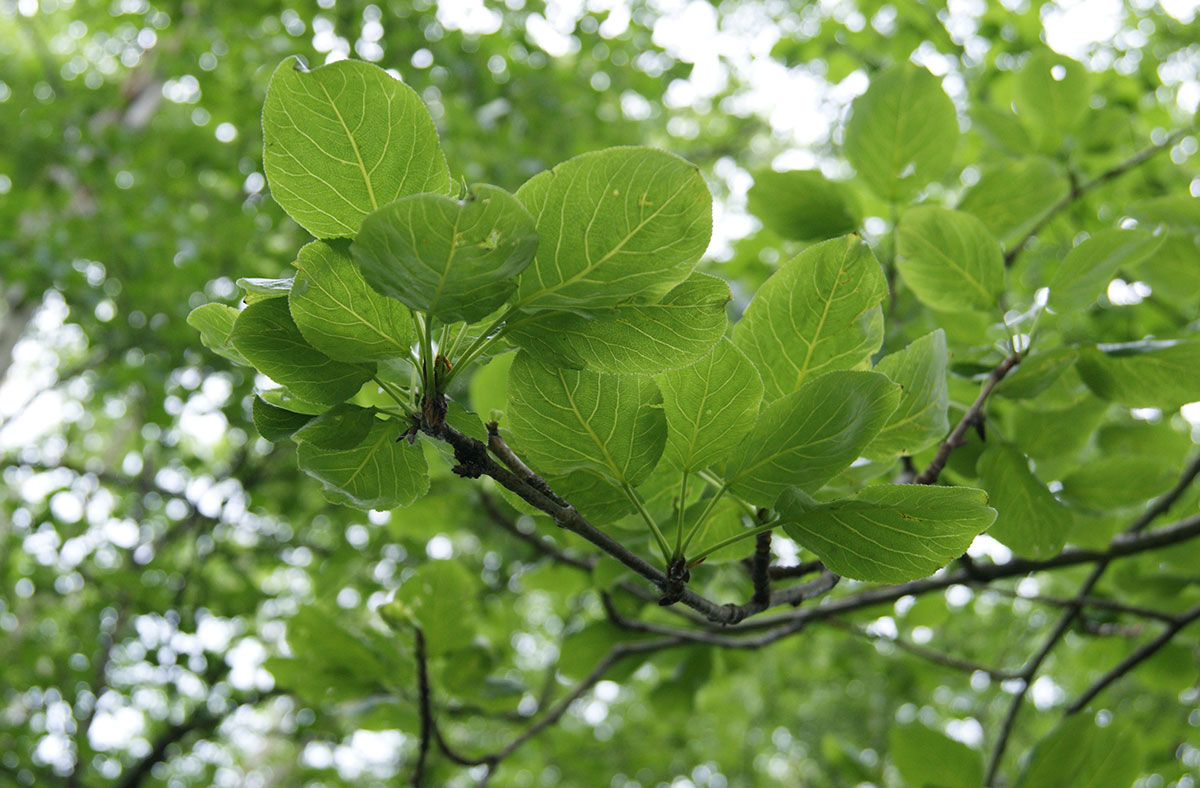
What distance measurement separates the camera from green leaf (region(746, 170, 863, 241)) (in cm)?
142

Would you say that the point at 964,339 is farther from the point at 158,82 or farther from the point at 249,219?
the point at 158,82

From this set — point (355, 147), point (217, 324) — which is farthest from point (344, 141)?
point (217, 324)

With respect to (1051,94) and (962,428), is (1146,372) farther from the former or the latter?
(1051,94)

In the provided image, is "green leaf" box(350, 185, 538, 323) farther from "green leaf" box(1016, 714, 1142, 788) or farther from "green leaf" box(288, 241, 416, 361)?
"green leaf" box(1016, 714, 1142, 788)

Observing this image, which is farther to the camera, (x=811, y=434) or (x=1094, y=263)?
(x=1094, y=263)

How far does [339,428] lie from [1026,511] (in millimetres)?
968

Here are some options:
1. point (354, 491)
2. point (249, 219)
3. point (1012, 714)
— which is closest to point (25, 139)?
point (249, 219)

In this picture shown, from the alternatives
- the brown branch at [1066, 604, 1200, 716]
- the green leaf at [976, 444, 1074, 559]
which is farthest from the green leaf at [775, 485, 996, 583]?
the brown branch at [1066, 604, 1200, 716]

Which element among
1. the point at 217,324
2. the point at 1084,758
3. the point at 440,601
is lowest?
the point at 440,601

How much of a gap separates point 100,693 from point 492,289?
10.1 ft

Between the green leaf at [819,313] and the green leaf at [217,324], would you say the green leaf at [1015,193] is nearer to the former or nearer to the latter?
the green leaf at [819,313]

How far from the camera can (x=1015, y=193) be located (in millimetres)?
1541

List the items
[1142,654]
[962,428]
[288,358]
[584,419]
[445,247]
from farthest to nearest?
1. [1142,654]
2. [962,428]
3. [584,419]
4. [288,358]
5. [445,247]

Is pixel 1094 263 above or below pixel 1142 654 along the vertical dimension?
above
